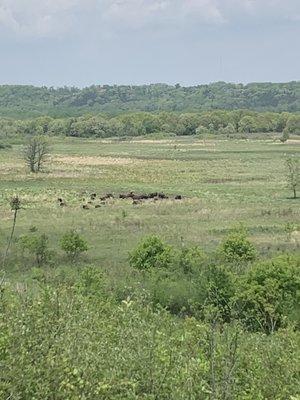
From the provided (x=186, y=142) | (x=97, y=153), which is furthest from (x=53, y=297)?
(x=186, y=142)

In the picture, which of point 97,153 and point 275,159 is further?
point 97,153

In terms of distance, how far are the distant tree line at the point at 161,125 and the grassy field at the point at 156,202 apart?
4943 cm

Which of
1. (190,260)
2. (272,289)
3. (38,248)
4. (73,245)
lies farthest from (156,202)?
(272,289)

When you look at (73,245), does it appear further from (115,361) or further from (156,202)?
(115,361)

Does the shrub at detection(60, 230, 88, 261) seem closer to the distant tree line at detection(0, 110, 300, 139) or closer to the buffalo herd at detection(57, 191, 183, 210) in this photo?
the buffalo herd at detection(57, 191, 183, 210)

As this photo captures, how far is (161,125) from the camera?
193 meters

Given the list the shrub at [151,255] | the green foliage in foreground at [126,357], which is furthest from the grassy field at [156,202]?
the green foliage in foreground at [126,357]

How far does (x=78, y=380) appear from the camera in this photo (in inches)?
314

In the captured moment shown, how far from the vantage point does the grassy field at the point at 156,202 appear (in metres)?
46.8

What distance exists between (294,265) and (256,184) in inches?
2013

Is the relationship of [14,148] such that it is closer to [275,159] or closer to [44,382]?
[275,159]

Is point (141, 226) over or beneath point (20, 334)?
beneath

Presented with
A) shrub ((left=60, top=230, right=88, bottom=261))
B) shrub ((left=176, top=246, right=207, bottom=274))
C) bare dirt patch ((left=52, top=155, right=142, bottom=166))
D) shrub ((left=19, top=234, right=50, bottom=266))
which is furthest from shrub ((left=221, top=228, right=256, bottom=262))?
bare dirt patch ((left=52, top=155, right=142, bottom=166))

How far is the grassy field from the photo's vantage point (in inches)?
1842
